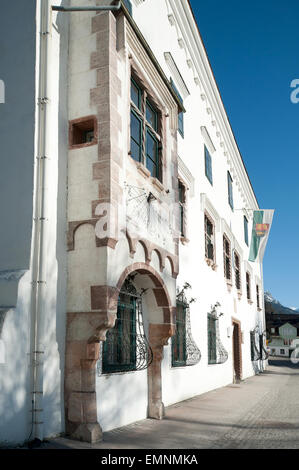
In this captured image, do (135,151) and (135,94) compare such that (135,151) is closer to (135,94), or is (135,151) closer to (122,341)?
(135,94)

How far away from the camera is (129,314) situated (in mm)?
8672

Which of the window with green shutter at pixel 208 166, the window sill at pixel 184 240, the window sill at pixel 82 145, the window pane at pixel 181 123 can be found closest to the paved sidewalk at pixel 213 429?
the window sill at pixel 184 240

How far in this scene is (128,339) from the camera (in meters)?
8.51

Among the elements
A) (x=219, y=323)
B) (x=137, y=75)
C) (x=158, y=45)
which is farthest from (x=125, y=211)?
(x=219, y=323)

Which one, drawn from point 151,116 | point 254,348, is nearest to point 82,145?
point 151,116

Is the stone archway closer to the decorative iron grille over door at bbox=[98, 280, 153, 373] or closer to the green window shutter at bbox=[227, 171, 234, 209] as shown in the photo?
the decorative iron grille over door at bbox=[98, 280, 153, 373]

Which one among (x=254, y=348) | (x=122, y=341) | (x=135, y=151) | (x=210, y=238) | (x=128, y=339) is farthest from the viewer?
(x=254, y=348)

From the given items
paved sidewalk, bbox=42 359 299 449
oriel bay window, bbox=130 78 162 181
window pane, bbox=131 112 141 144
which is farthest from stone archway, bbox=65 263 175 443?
window pane, bbox=131 112 141 144

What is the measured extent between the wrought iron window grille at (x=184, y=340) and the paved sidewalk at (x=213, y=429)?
3.28 ft

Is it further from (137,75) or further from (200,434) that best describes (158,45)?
(200,434)

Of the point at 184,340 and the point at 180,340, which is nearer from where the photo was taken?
the point at 180,340

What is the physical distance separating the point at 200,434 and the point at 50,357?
119 inches

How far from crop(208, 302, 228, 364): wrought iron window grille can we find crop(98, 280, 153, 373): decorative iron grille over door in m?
6.41

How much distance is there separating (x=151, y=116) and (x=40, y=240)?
4.14 meters
